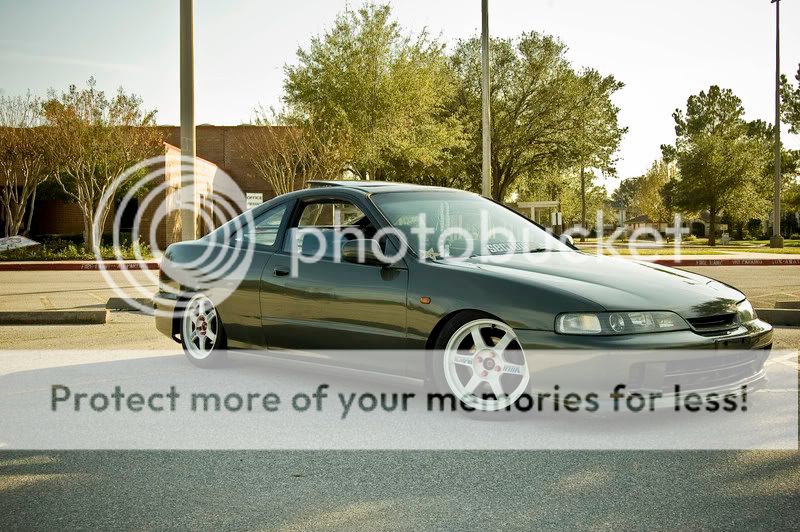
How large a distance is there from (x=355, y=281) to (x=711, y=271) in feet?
52.6

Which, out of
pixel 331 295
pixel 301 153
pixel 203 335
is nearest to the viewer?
pixel 331 295

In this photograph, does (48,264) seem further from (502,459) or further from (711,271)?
(502,459)

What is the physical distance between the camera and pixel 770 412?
5.33 m

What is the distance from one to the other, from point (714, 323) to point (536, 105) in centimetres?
4019

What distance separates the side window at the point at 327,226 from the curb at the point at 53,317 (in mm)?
4378

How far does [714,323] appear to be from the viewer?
503 cm

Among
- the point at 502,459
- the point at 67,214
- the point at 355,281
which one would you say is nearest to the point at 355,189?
the point at 355,281

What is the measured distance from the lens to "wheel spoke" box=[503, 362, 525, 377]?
5.00 m

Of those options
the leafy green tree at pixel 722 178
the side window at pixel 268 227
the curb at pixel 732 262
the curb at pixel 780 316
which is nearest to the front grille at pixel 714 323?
the side window at pixel 268 227

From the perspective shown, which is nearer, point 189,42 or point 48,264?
point 189,42

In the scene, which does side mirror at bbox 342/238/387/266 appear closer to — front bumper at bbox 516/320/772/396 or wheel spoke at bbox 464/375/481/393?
wheel spoke at bbox 464/375/481/393

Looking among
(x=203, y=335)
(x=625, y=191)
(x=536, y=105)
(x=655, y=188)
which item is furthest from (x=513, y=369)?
(x=625, y=191)

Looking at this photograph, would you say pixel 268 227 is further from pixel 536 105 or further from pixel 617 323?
pixel 536 105

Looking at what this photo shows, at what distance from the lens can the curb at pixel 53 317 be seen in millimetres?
9812
